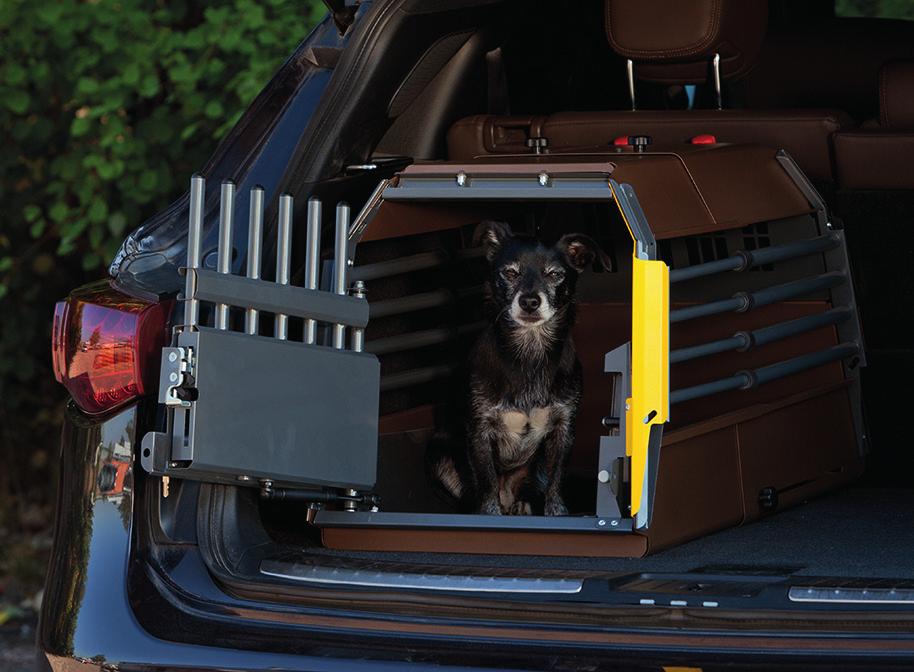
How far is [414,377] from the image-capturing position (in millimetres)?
3744

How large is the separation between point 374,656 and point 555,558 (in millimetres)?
695

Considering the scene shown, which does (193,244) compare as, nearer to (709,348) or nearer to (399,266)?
(399,266)

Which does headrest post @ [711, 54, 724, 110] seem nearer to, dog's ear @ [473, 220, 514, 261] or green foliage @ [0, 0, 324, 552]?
dog's ear @ [473, 220, 514, 261]

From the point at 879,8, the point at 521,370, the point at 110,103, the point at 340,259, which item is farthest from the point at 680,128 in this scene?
the point at 879,8

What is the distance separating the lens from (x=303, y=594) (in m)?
2.60

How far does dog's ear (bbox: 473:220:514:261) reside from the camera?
3838mm

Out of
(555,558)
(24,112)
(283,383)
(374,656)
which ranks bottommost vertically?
(374,656)

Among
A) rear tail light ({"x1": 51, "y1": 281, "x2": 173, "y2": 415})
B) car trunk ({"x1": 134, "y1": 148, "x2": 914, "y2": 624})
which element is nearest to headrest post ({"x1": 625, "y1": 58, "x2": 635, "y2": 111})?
car trunk ({"x1": 134, "y1": 148, "x2": 914, "y2": 624})

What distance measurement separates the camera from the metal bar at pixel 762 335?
337 centimetres

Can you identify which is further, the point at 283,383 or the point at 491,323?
the point at 491,323

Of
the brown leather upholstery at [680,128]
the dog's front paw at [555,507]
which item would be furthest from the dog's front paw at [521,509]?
the brown leather upholstery at [680,128]

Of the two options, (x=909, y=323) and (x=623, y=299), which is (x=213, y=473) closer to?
(x=623, y=299)

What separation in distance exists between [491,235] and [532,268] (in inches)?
5.3

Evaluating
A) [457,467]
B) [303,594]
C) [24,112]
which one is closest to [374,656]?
[303,594]
